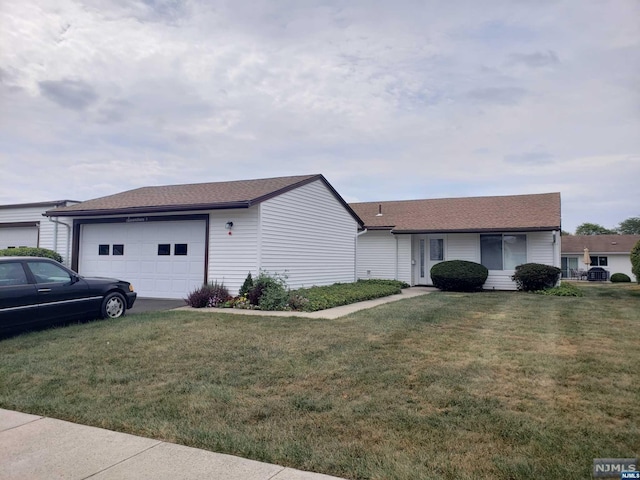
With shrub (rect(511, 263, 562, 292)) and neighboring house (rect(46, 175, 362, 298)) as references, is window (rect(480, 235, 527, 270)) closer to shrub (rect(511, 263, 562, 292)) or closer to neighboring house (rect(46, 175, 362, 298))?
shrub (rect(511, 263, 562, 292))

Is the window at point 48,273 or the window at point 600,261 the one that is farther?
the window at point 600,261

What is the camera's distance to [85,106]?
1441 centimetres

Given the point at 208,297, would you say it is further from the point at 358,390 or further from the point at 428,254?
the point at 428,254

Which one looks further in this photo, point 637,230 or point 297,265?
point 637,230

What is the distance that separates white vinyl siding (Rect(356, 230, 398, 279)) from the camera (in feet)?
68.7

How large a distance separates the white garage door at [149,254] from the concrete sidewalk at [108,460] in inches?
375

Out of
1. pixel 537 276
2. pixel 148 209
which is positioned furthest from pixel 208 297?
pixel 537 276

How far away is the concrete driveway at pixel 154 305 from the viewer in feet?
36.6

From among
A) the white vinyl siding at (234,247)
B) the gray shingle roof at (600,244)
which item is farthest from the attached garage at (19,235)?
the gray shingle roof at (600,244)

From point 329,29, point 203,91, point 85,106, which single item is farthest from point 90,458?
point 85,106

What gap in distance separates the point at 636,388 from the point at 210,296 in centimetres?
966

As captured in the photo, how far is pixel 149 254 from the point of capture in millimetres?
14297

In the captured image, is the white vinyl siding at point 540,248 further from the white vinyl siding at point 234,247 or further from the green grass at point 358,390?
the white vinyl siding at point 234,247

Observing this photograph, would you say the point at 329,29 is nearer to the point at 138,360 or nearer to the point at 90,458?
the point at 138,360
